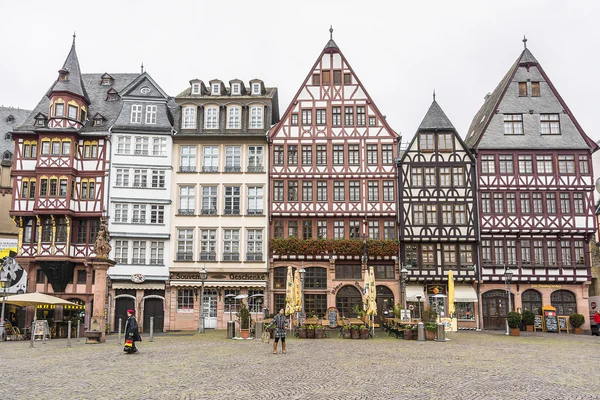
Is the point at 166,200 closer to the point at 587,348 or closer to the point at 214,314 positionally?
the point at 214,314

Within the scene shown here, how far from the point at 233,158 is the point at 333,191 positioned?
696 centimetres

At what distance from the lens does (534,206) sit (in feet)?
122

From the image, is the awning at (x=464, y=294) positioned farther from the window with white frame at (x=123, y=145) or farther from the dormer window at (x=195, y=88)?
the window with white frame at (x=123, y=145)

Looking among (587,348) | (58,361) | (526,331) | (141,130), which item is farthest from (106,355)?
(526,331)

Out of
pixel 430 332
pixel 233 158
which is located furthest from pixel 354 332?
pixel 233 158

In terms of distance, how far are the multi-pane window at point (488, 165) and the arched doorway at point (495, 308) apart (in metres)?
7.55

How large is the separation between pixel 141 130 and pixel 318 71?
12157 millimetres

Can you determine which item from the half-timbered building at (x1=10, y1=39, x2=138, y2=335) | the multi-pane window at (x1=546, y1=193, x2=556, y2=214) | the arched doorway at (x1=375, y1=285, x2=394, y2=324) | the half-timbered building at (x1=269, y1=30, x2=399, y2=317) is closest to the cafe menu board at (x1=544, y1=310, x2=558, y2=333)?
the multi-pane window at (x1=546, y1=193, x2=556, y2=214)

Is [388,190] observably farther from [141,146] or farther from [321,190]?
[141,146]

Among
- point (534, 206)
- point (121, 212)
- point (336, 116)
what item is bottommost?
point (121, 212)

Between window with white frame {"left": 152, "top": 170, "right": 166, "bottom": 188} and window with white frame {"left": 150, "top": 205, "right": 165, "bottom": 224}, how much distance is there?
1.38 m

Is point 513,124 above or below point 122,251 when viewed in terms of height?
above

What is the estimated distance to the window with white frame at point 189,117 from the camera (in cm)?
3928

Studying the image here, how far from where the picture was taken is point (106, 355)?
19578 mm
